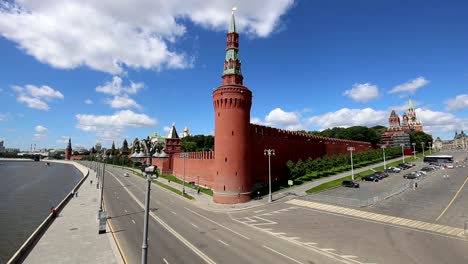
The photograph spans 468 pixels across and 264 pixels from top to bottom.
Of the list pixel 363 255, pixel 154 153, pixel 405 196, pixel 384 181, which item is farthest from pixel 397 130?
pixel 154 153

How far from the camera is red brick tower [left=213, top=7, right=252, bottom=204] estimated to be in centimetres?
4384

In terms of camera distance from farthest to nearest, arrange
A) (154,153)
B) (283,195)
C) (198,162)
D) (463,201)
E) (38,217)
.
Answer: (198,162) → (283,195) → (38,217) → (463,201) → (154,153)

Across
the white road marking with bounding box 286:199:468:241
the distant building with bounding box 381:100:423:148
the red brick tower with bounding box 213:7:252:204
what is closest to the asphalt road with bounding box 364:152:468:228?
the white road marking with bounding box 286:199:468:241

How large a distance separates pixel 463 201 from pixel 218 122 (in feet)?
119

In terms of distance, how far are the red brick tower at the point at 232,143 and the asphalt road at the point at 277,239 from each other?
280 inches

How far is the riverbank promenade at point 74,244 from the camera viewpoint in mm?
20531

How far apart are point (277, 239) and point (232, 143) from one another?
70.0ft

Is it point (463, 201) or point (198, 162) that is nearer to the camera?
point (463, 201)

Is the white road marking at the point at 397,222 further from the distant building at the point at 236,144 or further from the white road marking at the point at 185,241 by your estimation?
the white road marking at the point at 185,241

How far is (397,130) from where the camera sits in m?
152

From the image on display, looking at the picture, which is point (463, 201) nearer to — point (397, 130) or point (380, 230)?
point (380, 230)

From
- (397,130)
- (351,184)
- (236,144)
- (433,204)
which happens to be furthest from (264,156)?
(397,130)

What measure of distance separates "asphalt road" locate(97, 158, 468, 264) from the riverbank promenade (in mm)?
1390

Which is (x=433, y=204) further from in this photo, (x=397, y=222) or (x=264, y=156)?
(x=264, y=156)
